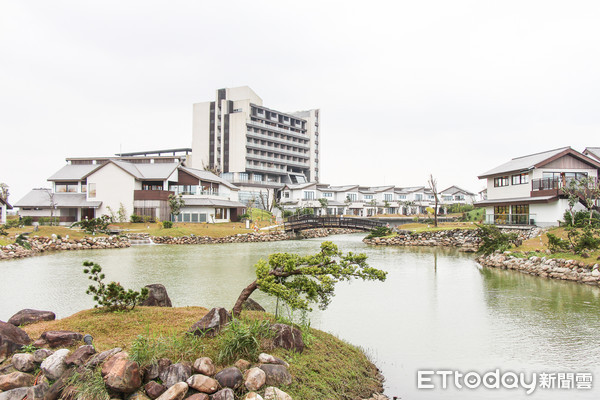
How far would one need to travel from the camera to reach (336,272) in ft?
24.5

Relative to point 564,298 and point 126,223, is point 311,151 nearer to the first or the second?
point 126,223

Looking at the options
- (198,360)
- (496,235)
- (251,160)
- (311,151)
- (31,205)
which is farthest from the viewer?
(311,151)

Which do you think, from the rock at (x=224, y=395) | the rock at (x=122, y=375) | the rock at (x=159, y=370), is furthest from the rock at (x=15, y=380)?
the rock at (x=224, y=395)

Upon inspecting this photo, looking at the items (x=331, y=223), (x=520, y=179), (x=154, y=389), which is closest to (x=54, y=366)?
(x=154, y=389)

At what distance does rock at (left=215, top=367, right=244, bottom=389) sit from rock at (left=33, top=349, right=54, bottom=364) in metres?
2.71

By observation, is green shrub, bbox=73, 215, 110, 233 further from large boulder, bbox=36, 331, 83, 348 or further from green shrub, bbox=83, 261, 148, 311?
large boulder, bbox=36, 331, 83, 348

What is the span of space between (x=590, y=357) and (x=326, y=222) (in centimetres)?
3854

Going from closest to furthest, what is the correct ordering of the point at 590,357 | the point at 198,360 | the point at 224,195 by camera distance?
1. the point at 198,360
2. the point at 590,357
3. the point at 224,195

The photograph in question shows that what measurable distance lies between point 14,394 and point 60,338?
3.53 ft

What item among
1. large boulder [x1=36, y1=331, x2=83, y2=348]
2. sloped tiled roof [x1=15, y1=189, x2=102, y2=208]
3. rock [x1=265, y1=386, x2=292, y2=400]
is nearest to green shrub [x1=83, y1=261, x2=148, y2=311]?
large boulder [x1=36, y1=331, x2=83, y2=348]

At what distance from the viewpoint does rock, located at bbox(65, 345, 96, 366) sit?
592 centimetres

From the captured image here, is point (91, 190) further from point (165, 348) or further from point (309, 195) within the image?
point (165, 348)

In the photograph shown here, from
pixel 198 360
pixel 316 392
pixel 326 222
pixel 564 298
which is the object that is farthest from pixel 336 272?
pixel 326 222

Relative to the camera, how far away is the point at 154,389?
18.0 ft
